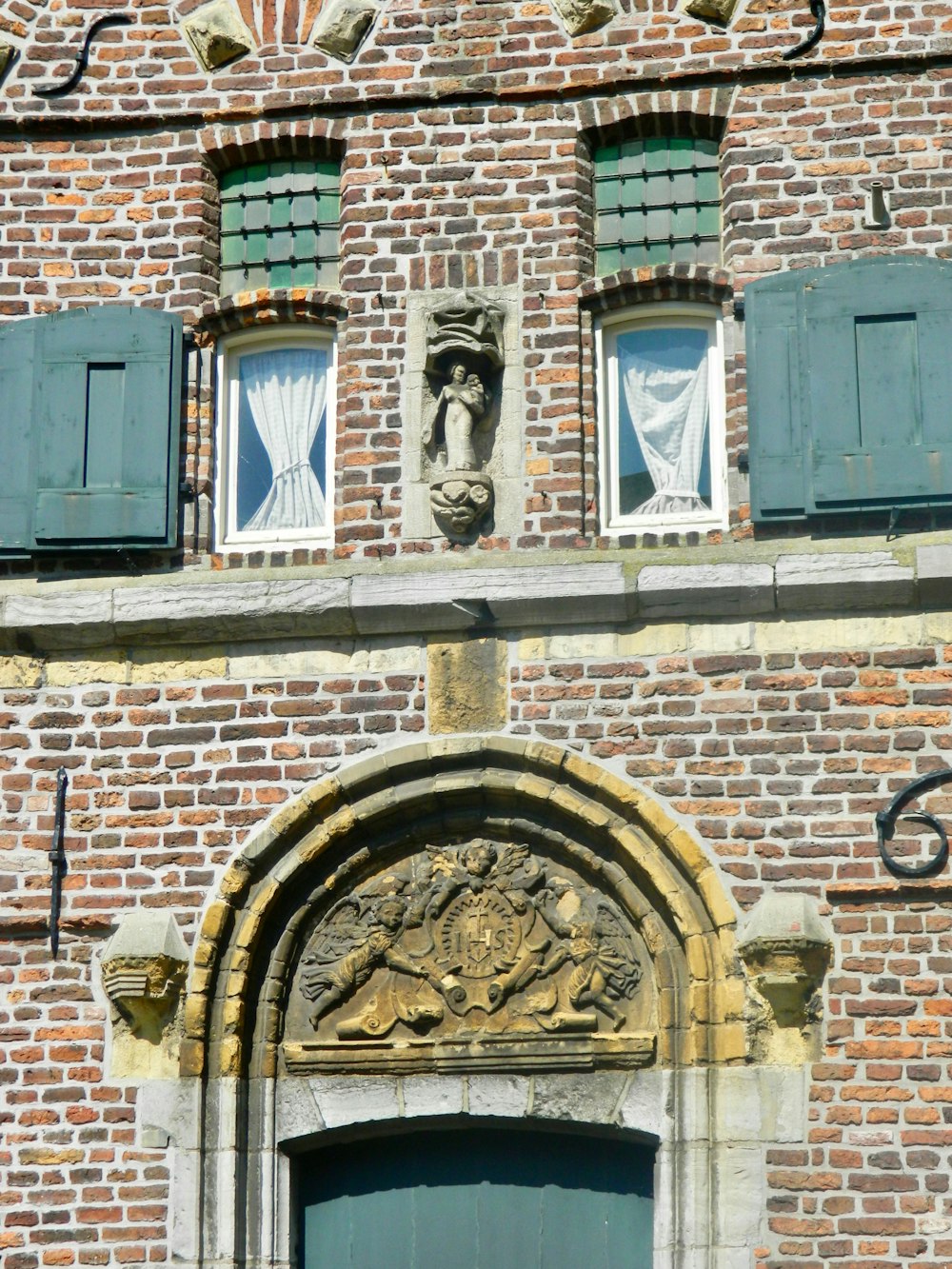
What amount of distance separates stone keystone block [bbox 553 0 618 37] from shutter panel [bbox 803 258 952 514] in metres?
1.69

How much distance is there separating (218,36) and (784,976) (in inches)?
206

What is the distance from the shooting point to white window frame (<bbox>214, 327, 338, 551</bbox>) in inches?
445

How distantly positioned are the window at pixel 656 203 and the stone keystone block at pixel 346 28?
4.18ft

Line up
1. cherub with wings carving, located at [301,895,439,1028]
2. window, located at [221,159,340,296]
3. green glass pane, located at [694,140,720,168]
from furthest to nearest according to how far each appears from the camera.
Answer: window, located at [221,159,340,296]
green glass pane, located at [694,140,720,168]
cherub with wings carving, located at [301,895,439,1028]

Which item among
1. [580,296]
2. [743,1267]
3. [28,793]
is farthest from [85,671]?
[743,1267]

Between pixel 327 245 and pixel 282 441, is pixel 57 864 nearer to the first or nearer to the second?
pixel 282 441

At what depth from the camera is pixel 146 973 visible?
34.1 ft

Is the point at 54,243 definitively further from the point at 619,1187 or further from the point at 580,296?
the point at 619,1187

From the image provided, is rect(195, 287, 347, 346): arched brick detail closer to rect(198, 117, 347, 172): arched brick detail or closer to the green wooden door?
rect(198, 117, 347, 172): arched brick detail

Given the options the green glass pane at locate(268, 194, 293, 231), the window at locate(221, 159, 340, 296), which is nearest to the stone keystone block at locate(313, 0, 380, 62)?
the window at locate(221, 159, 340, 296)

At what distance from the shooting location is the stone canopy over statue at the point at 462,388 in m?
11.0

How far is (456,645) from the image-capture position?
1082 cm

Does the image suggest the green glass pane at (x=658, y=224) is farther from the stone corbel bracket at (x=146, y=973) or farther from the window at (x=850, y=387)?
the stone corbel bracket at (x=146, y=973)

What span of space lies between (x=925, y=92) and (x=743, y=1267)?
17.4 ft
